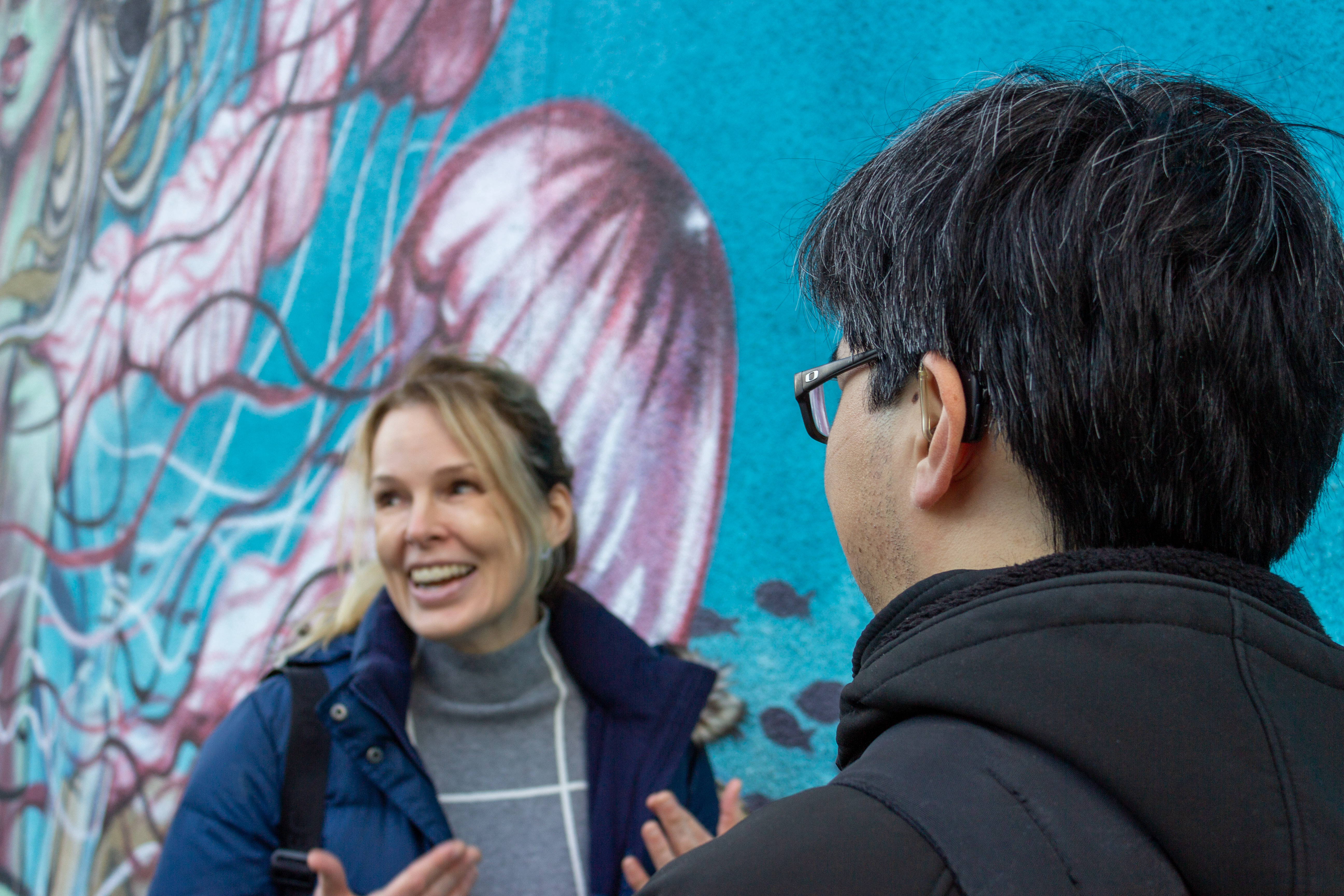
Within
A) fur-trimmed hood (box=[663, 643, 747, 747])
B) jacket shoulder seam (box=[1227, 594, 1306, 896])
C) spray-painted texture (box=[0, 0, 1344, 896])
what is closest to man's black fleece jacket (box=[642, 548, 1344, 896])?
jacket shoulder seam (box=[1227, 594, 1306, 896])

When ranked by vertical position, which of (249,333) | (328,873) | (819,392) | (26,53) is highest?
(26,53)

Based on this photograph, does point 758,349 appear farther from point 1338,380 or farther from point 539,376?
point 1338,380

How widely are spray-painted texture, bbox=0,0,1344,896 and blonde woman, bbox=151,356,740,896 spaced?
1.28ft

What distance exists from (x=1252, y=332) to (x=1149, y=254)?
0.35 feet

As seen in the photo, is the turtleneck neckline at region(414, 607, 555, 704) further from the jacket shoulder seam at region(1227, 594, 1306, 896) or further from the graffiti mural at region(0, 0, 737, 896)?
the jacket shoulder seam at region(1227, 594, 1306, 896)

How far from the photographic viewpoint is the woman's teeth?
205cm

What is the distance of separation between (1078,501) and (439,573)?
1453mm

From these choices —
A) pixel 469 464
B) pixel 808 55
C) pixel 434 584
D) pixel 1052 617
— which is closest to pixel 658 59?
pixel 808 55

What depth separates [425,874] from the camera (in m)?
1.67

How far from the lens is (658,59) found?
2691mm

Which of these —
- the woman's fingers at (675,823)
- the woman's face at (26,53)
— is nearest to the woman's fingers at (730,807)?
the woman's fingers at (675,823)

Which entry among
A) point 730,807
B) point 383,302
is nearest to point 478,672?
point 730,807

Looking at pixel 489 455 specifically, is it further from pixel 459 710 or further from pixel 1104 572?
pixel 1104 572

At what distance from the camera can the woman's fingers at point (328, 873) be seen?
1601 mm
